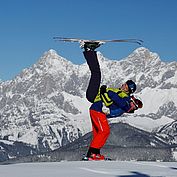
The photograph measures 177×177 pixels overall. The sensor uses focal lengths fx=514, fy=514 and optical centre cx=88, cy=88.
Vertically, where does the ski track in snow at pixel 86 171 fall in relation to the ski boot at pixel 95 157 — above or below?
below

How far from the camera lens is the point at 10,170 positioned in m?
13.8

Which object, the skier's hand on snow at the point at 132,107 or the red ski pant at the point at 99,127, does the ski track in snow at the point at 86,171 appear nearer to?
the red ski pant at the point at 99,127

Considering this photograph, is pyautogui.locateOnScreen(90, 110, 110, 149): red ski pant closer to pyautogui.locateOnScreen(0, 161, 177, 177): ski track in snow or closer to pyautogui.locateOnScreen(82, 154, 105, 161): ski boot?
pyautogui.locateOnScreen(82, 154, 105, 161): ski boot

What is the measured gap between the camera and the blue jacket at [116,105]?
17344 mm

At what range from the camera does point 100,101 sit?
17625 millimetres

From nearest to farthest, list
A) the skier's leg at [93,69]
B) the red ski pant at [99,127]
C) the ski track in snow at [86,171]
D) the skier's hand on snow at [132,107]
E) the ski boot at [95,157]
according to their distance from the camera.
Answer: the ski track in snow at [86,171], the skier's leg at [93,69], the skier's hand on snow at [132,107], the red ski pant at [99,127], the ski boot at [95,157]

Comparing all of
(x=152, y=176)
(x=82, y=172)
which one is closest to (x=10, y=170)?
(x=82, y=172)

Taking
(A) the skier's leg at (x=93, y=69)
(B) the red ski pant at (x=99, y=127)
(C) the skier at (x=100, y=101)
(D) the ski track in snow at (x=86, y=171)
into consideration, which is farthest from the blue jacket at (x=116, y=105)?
(D) the ski track in snow at (x=86, y=171)

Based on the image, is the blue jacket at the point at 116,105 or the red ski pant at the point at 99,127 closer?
the blue jacket at the point at 116,105

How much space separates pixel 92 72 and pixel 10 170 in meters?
4.63

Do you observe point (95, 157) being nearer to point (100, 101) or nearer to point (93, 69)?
point (100, 101)

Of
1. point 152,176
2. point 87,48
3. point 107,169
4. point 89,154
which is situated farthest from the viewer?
point 89,154

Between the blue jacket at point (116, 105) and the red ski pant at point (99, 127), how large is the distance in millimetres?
219

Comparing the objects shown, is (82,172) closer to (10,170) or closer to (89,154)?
(10,170)
